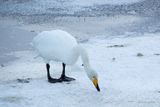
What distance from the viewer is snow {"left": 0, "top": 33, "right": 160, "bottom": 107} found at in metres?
6.80

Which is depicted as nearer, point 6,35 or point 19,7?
point 6,35

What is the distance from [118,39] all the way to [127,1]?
24.8 ft

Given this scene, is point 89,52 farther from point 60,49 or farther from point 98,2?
point 98,2

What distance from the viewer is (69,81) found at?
803cm

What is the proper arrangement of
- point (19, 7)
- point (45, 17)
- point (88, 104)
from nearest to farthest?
point (88, 104) < point (45, 17) < point (19, 7)

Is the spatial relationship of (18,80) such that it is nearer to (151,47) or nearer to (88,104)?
(88,104)

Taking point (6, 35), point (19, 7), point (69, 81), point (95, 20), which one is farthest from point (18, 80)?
point (19, 7)

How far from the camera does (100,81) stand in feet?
26.1

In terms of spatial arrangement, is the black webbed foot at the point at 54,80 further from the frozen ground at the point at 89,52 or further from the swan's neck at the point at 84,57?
the swan's neck at the point at 84,57

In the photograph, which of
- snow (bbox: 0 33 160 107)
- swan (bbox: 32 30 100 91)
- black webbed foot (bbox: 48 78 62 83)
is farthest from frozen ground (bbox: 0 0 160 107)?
swan (bbox: 32 30 100 91)

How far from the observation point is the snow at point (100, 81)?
680 centimetres

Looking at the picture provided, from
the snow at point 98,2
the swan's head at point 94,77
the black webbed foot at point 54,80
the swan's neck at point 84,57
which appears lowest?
the snow at point 98,2

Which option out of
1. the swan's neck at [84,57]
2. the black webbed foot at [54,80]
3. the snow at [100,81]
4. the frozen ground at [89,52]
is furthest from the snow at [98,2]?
the swan's neck at [84,57]

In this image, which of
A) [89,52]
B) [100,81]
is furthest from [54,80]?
[89,52]
